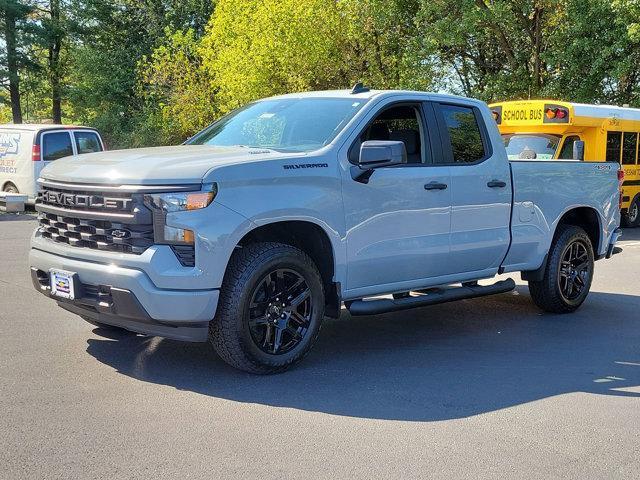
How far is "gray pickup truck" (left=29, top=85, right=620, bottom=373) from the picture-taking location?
478cm

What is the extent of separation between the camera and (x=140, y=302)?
15.5 ft

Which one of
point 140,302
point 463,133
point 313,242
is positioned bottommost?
point 140,302

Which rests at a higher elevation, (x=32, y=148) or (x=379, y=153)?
(x=379, y=153)

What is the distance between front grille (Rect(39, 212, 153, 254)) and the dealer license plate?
8.8 inches

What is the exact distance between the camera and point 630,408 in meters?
4.80

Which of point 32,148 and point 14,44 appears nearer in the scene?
point 32,148

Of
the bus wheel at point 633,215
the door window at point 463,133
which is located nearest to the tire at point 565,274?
the door window at point 463,133

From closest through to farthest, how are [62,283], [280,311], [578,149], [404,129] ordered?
[62,283]
[280,311]
[404,129]
[578,149]

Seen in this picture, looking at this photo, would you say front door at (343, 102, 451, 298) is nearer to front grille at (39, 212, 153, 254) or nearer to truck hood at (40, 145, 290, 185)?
truck hood at (40, 145, 290, 185)

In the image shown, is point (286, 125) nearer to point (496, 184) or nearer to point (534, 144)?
point (496, 184)

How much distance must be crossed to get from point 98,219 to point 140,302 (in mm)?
666

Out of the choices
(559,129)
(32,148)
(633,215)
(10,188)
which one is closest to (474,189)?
(559,129)

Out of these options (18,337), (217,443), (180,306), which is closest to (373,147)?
(180,306)

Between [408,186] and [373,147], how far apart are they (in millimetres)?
603
